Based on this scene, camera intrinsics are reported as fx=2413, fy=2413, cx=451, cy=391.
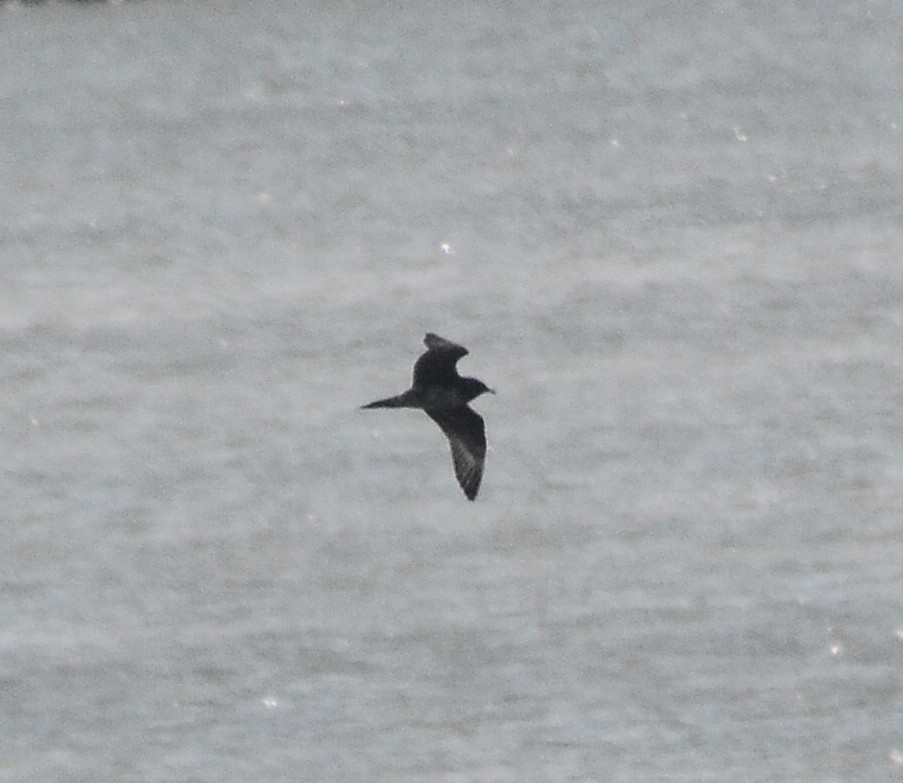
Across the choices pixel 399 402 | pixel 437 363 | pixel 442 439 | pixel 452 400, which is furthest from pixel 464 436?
pixel 442 439

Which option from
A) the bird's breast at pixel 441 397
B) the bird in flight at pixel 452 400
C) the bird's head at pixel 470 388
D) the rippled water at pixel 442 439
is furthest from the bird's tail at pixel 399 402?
the rippled water at pixel 442 439

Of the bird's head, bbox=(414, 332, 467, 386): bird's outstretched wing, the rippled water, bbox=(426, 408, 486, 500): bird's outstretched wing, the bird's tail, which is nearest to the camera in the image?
the bird's tail

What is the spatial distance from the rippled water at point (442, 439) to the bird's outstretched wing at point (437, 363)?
759 cm

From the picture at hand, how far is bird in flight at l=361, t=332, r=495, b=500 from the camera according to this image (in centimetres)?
1377

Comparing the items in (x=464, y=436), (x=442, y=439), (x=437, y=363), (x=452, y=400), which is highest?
(x=437, y=363)

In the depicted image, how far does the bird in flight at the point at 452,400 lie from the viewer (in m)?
13.8

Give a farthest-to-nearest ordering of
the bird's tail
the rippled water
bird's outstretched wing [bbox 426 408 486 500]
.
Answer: the rippled water, bird's outstretched wing [bbox 426 408 486 500], the bird's tail

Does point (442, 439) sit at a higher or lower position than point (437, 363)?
lower

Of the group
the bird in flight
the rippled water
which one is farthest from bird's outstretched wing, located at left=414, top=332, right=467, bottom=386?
the rippled water

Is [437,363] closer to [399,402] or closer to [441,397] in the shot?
[441,397]

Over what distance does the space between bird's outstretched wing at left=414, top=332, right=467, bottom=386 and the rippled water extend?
759 centimetres

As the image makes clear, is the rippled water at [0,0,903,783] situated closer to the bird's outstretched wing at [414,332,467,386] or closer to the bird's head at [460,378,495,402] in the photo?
the bird's head at [460,378,495,402]

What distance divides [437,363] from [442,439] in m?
14.2

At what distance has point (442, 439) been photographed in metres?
28.1
